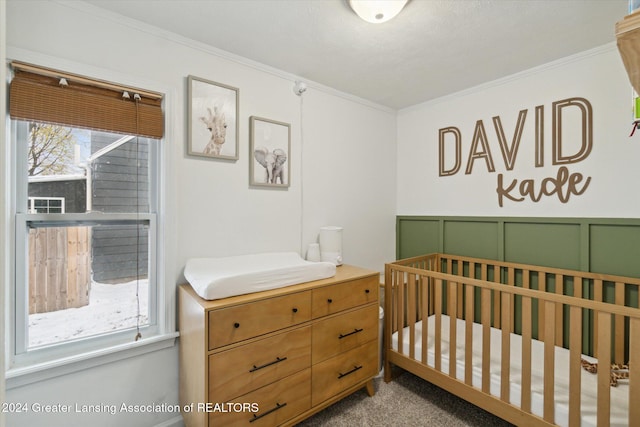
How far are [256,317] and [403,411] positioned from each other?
121cm

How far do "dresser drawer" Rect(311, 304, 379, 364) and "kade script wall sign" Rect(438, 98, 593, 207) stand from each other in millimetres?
1469

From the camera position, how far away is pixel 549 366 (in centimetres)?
143

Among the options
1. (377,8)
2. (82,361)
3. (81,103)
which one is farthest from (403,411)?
(81,103)

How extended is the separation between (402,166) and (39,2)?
286 centimetres

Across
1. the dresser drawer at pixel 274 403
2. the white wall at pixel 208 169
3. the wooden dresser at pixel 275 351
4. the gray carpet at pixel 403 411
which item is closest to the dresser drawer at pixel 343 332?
the wooden dresser at pixel 275 351

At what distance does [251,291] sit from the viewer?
158 cm

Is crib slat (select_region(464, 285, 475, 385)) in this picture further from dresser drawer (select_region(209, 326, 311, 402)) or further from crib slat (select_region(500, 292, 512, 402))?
dresser drawer (select_region(209, 326, 311, 402))

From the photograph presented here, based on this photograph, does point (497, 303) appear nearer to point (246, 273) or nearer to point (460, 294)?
point (460, 294)

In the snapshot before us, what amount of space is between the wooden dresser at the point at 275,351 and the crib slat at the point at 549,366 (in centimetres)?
97

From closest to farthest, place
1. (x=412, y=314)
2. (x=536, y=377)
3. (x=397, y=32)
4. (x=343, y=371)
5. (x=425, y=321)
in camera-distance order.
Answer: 1. (x=536, y=377)
2. (x=397, y=32)
3. (x=343, y=371)
4. (x=425, y=321)
5. (x=412, y=314)

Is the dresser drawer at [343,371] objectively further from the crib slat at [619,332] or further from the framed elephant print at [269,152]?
the crib slat at [619,332]

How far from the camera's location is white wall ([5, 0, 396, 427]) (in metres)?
1.48

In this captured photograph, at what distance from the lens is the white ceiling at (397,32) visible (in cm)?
155

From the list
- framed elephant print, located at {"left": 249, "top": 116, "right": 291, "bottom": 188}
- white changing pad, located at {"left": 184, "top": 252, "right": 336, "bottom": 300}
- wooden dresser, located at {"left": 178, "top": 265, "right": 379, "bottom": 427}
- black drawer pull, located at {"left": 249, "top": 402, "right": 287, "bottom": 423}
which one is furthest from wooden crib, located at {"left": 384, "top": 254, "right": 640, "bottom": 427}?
framed elephant print, located at {"left": 249, "top": 116, "right": 291, "bottom": 188}
